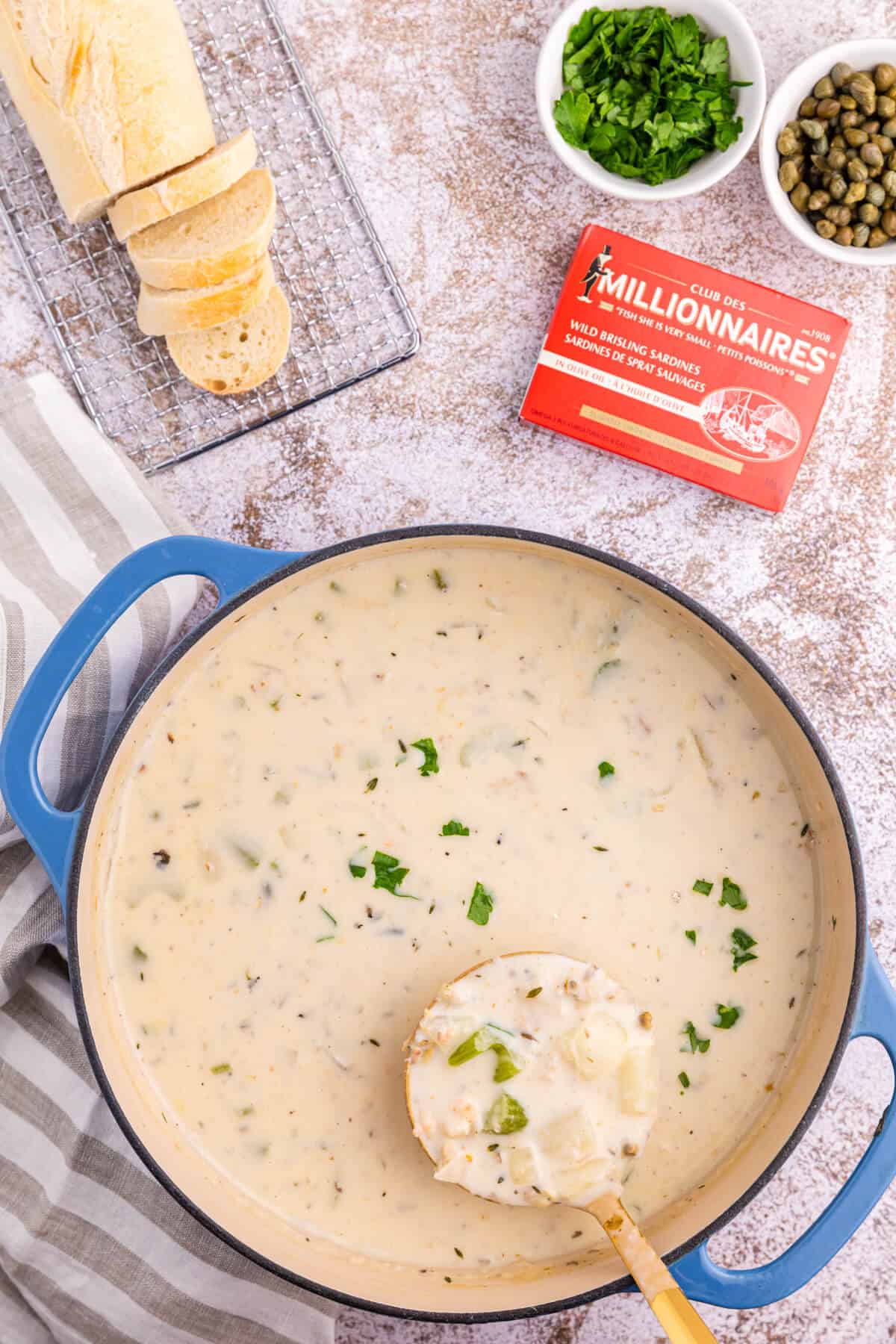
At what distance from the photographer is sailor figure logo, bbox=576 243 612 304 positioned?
1.42 metres

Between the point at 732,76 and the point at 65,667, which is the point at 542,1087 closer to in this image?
the point at 65,667

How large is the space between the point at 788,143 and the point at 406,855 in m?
1.03

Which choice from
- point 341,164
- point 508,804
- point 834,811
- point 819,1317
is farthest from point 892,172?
point 819,1317

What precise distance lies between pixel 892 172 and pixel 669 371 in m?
0.37

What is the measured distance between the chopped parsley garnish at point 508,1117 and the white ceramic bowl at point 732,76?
3.64ft

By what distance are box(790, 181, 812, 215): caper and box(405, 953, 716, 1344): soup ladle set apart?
100cm

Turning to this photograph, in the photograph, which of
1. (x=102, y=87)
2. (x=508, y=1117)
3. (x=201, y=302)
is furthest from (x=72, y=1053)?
(x=102, y=87)

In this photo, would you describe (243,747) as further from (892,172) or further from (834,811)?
(892,172)

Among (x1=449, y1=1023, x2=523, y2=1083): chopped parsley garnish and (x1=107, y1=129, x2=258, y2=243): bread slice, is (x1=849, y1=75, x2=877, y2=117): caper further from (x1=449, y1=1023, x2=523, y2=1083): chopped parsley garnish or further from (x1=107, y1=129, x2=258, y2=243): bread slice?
(x1=449, y1=1023, x2=523, y2=1083): chopped parsley garnish

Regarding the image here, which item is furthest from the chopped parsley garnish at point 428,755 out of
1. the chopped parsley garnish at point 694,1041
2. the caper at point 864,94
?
the caper at point 864,94

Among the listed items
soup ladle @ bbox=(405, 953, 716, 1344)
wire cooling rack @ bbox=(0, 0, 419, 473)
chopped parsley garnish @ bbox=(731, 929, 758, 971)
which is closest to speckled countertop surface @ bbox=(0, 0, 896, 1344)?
wire cooling rack @ bbox=(0, 0, 419, 473)

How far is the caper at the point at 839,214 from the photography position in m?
1.37

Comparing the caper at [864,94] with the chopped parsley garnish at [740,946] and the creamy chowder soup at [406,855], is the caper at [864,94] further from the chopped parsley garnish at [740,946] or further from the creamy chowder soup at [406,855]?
the chopped parsley garnish at [740,946]

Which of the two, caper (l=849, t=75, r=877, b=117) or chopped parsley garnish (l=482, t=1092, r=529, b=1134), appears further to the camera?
caper (l=849, t=75, r=877, b=117)
